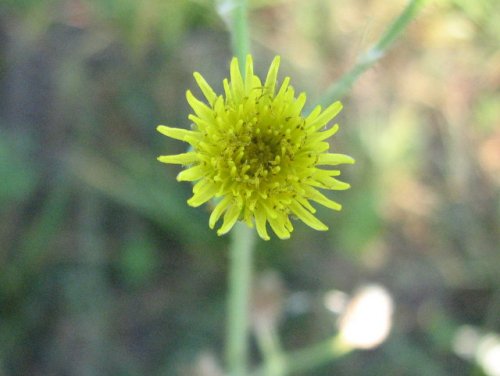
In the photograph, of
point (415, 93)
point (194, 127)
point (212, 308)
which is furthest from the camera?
point (415, 93)

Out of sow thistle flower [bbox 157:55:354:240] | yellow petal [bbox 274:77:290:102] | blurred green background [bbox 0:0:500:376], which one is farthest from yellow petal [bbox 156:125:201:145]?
blurred green background [bbox 0:0:500:376]

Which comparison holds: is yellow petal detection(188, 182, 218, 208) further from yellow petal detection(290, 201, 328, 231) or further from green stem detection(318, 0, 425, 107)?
green stem detection(318, 0, 425, 107)

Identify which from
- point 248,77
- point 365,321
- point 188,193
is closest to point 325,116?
point 248,77

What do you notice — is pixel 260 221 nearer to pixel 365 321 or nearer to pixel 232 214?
pixel 232 214

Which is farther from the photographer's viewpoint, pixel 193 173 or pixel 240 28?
pixel 240 28

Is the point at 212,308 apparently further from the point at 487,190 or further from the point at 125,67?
the point at 487,190

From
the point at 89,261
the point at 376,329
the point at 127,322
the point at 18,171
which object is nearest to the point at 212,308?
the point at 127,322
